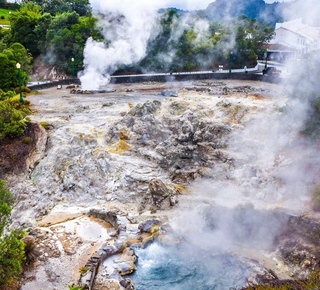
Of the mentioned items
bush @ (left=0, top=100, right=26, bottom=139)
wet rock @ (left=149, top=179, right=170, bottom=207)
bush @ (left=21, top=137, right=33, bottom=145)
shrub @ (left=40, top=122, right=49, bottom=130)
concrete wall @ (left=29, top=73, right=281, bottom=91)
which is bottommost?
wet rock @ (left=149, top=179, right=170, bottom=207)

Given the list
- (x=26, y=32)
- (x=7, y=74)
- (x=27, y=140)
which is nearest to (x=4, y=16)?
(x=26, y=32)

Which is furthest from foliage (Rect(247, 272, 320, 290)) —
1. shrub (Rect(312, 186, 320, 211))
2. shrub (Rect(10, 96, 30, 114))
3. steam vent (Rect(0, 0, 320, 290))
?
shrub (Rect(10, 96, 30, 114))

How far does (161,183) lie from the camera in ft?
55.1

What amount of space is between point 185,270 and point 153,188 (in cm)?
486

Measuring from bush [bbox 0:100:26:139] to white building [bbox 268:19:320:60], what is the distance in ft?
98.9

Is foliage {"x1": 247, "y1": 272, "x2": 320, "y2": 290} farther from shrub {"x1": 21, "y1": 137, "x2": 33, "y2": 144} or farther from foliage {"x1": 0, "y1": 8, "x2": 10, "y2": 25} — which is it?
foliage {"x1": 0, "y1": 8, "x2": 10, "y2": 25}

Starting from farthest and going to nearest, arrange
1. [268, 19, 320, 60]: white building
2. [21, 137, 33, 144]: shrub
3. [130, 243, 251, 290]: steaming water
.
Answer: [268, 19, 320, 60]: white building < [21, 137, 33, 144]: shrub < [130, 243, 251, 290]: steaming water

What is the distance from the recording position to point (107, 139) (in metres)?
21.0

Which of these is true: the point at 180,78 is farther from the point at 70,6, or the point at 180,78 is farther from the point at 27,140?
the point at 70,6

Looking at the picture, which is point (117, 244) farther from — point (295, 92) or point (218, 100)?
point (218, 100)

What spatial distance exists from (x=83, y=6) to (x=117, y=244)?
47935 mm

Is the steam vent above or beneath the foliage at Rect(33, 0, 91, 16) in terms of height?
beneath

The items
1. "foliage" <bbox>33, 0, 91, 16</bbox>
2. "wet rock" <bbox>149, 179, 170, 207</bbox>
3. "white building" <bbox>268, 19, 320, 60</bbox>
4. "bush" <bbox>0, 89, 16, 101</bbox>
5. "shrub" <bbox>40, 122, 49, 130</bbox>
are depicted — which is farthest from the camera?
"foliage" <bbox>33, 0, 91, 16</bbox>

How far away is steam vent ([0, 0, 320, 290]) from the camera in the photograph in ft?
39.9
